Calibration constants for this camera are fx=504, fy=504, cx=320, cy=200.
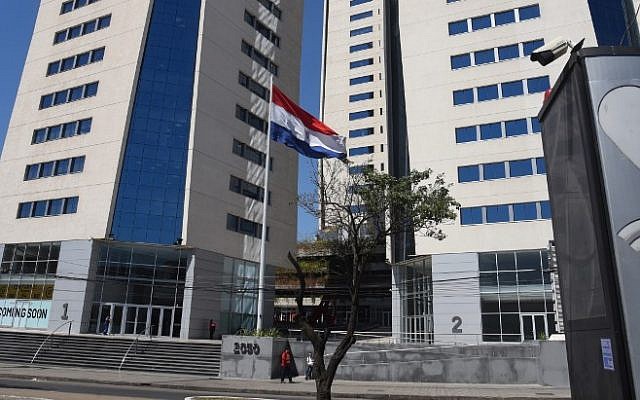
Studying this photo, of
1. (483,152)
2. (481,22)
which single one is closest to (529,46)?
(481,22)

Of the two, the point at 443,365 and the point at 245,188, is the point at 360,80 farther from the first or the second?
the point at 443,365

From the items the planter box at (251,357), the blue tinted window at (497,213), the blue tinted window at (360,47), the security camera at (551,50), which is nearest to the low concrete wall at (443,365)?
the planter box at (251,357)

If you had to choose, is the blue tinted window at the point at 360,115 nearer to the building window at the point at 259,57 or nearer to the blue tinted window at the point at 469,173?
the building window at the point at 259,57

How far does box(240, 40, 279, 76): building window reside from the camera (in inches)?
2061

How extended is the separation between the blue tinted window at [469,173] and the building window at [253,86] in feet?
75.1

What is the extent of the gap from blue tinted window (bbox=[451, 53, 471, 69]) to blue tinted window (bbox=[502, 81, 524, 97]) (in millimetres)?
4013

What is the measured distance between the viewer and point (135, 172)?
42.3 meters

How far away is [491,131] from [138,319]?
33.2 m

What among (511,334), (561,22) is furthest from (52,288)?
(561,22)

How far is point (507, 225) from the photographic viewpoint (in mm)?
38750

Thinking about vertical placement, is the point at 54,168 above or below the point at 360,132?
below

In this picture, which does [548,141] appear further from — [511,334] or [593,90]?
[511,334]

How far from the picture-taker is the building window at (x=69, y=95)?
151ft

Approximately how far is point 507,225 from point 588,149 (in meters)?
36.0
